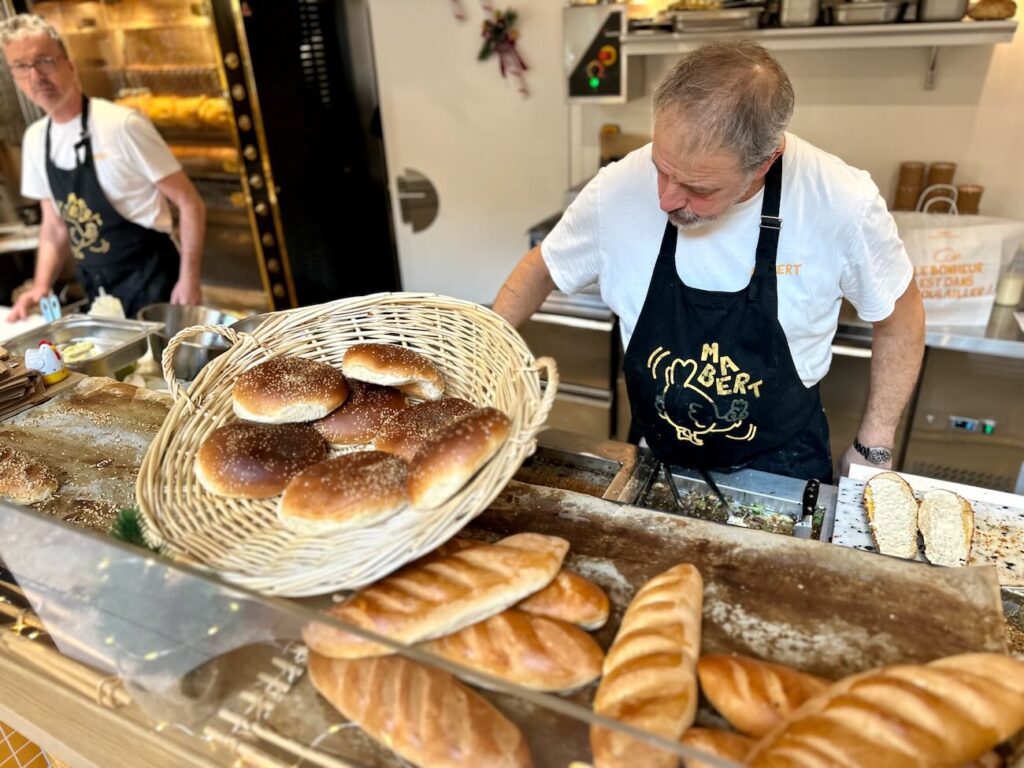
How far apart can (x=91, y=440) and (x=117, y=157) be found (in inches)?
87.2

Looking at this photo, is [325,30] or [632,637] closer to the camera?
[632,637]

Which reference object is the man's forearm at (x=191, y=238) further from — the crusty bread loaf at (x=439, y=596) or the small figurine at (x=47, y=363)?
the crusty bread loaf at (x=439, y=596)

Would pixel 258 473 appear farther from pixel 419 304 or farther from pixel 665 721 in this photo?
pixel 665 721

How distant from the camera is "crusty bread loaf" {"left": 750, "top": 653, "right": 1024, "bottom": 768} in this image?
811 millimetres

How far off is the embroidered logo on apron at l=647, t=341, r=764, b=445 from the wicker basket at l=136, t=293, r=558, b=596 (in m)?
0.71

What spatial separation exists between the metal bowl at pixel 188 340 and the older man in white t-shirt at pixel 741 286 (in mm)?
1125

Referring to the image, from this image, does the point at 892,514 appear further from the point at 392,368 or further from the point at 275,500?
the point at 275,500

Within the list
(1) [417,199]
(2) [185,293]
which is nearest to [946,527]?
(2) [185,293]

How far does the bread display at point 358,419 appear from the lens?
4.85ft

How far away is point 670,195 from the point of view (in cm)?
170

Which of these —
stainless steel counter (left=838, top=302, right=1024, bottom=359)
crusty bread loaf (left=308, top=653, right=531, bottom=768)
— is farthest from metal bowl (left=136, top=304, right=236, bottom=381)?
stainless steel counter (left=838, top=302, right=1024, bottom=359)

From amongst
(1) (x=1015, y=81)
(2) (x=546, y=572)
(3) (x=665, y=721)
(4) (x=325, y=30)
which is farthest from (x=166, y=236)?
(1) (x=1015, y=81)

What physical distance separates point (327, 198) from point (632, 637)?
483 centimetres

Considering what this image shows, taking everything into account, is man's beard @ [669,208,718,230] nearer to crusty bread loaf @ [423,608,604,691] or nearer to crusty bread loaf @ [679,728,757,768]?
crusty bread loaf @ [423,608,604,691]
